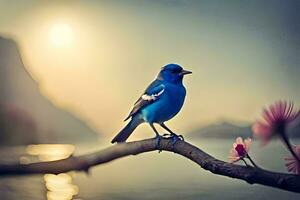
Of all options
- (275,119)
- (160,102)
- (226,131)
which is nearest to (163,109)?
(160,102)

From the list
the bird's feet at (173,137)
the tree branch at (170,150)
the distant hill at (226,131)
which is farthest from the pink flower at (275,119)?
the bird's feet at (173,137)

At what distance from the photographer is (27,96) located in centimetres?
209

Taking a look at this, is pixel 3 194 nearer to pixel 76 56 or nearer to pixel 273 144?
pixel 76 56

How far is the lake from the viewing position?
208 cm

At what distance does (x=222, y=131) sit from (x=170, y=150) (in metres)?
0.20

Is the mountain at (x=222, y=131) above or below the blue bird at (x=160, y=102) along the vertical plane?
below

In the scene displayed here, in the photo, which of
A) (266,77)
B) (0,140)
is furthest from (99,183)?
(266,77)

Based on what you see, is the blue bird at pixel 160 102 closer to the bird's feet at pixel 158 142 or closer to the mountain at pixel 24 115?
the bird's feet at pixel 158 142

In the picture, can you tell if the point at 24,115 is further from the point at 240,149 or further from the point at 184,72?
the point at 240,149

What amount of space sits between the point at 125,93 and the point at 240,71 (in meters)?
0.42

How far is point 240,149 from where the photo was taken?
2.10 m

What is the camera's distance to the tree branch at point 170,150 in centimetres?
208

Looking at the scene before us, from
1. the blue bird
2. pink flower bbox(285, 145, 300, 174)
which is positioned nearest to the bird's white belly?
the blue bird

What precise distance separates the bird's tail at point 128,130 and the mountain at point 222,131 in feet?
0.64
